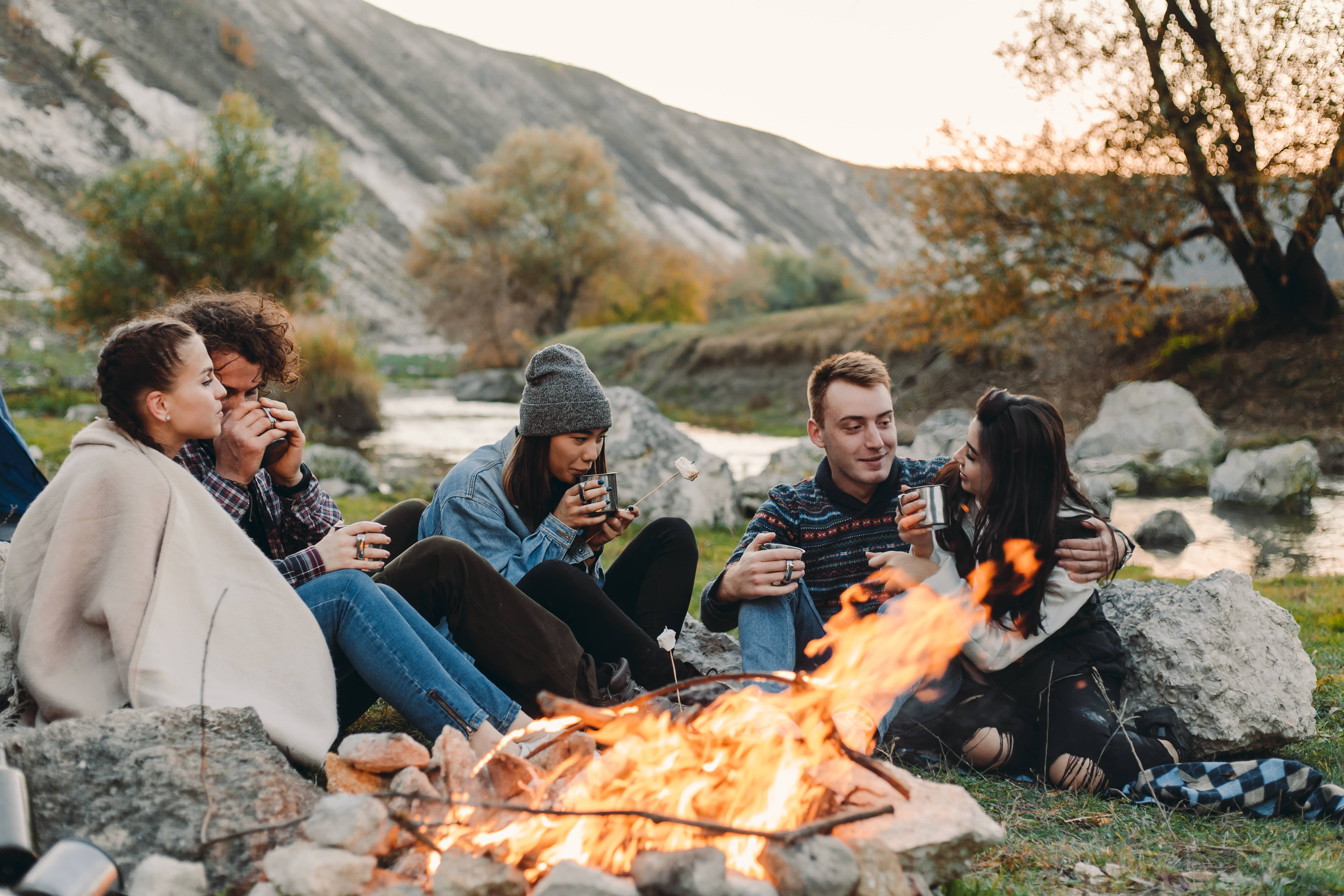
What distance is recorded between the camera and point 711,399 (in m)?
26.4

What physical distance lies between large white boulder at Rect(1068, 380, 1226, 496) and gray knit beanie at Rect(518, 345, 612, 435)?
10.7m

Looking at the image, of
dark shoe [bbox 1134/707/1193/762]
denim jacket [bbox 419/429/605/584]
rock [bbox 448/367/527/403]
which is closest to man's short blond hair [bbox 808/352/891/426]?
denim jacket [bbox 419/429/605/584]

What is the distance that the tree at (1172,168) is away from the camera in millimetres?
13727

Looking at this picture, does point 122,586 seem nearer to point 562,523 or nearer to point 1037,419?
point 562,523

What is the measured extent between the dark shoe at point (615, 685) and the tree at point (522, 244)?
3894 centimetres

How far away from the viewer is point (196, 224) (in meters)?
20.3

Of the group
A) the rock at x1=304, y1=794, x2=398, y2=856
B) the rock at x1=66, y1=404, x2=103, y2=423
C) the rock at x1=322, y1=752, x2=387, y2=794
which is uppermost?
the rock at x1=304, y1=794, x2=398, y2=856

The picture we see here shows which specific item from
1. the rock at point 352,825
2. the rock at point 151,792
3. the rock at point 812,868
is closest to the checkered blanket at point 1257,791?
the rock at point 812,868

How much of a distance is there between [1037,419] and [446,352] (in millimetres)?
48506

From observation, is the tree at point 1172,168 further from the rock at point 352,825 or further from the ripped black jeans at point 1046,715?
the rock at point 352,825

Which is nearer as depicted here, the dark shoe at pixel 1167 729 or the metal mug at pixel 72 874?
the metal mug at pixel 72 874

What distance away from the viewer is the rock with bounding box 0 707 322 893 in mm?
2184

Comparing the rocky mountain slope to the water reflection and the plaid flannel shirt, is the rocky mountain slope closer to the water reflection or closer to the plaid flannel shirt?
the water reflection

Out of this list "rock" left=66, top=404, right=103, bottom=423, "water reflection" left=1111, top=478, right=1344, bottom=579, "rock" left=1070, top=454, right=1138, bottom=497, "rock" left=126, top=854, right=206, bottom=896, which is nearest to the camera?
"rock" left=126, top=854, right=206, bottom=896
